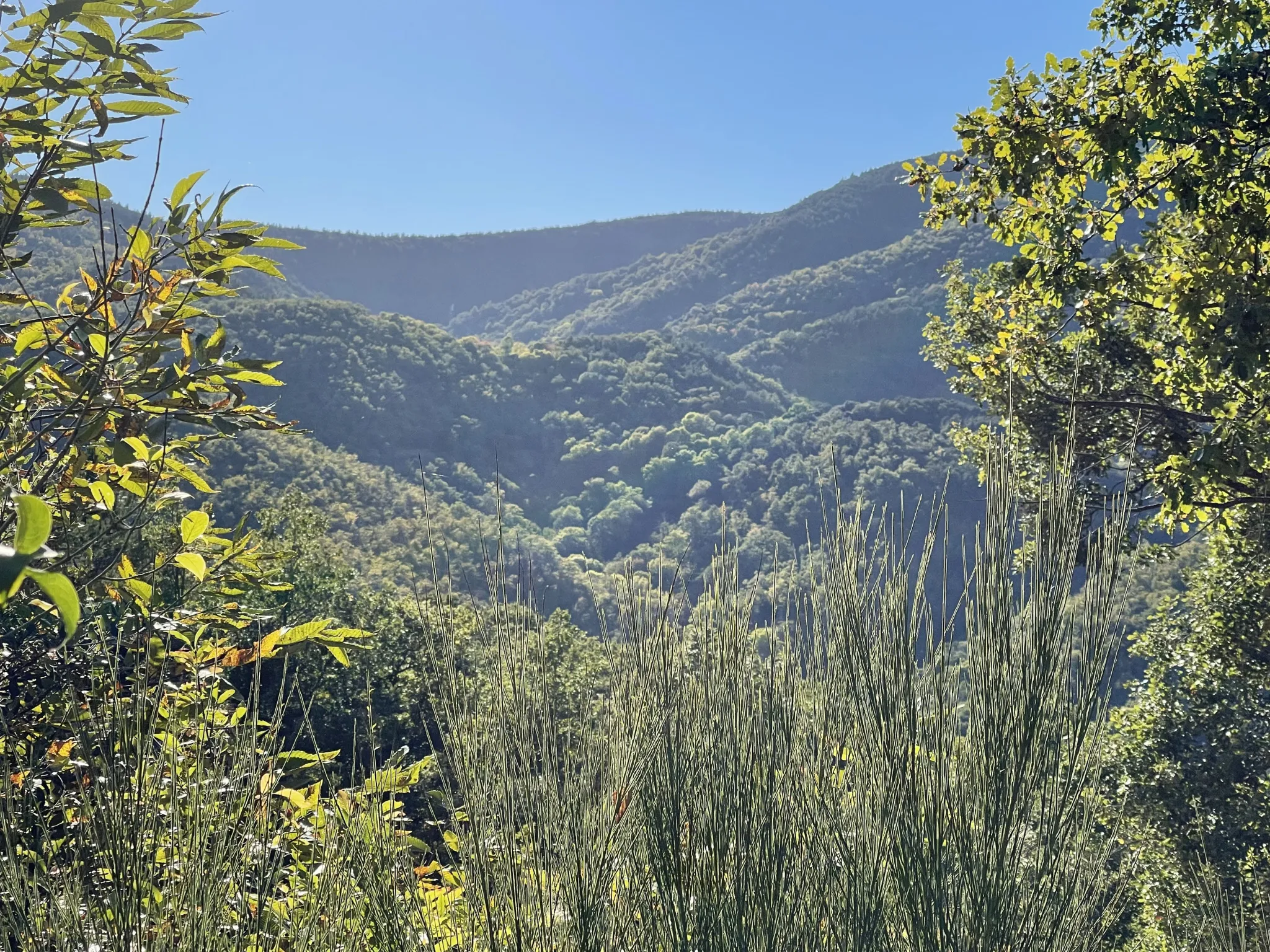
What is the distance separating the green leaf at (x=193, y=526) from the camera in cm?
179

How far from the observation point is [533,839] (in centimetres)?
158

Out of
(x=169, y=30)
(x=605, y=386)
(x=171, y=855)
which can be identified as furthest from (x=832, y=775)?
(x=605, y=386)

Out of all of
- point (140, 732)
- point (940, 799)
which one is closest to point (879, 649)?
point (940, 799)

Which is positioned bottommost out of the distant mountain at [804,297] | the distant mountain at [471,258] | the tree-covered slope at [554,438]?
the tree-covered slope at [554,438]

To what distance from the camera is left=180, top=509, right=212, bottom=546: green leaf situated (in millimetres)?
1790

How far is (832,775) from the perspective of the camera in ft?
6.01

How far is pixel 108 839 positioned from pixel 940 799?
128 cm

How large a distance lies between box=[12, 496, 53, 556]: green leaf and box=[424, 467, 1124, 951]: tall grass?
3.49 ft

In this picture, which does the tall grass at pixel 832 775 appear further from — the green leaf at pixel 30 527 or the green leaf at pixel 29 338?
the green leaf at pixel 30 527

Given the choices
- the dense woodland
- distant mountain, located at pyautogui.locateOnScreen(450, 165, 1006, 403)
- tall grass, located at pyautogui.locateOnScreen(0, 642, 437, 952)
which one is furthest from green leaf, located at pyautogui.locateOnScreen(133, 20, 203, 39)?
distant mountain, located at pyautogui.locateOnScreen(450, 165, 1006, 403)

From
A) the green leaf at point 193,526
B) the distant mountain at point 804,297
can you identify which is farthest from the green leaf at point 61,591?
the distant mountain at point 804,297

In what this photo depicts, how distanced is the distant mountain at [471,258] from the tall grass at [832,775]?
459 feet

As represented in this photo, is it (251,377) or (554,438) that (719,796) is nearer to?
(251,377)

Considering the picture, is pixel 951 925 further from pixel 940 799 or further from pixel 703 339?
pixel 703 339
